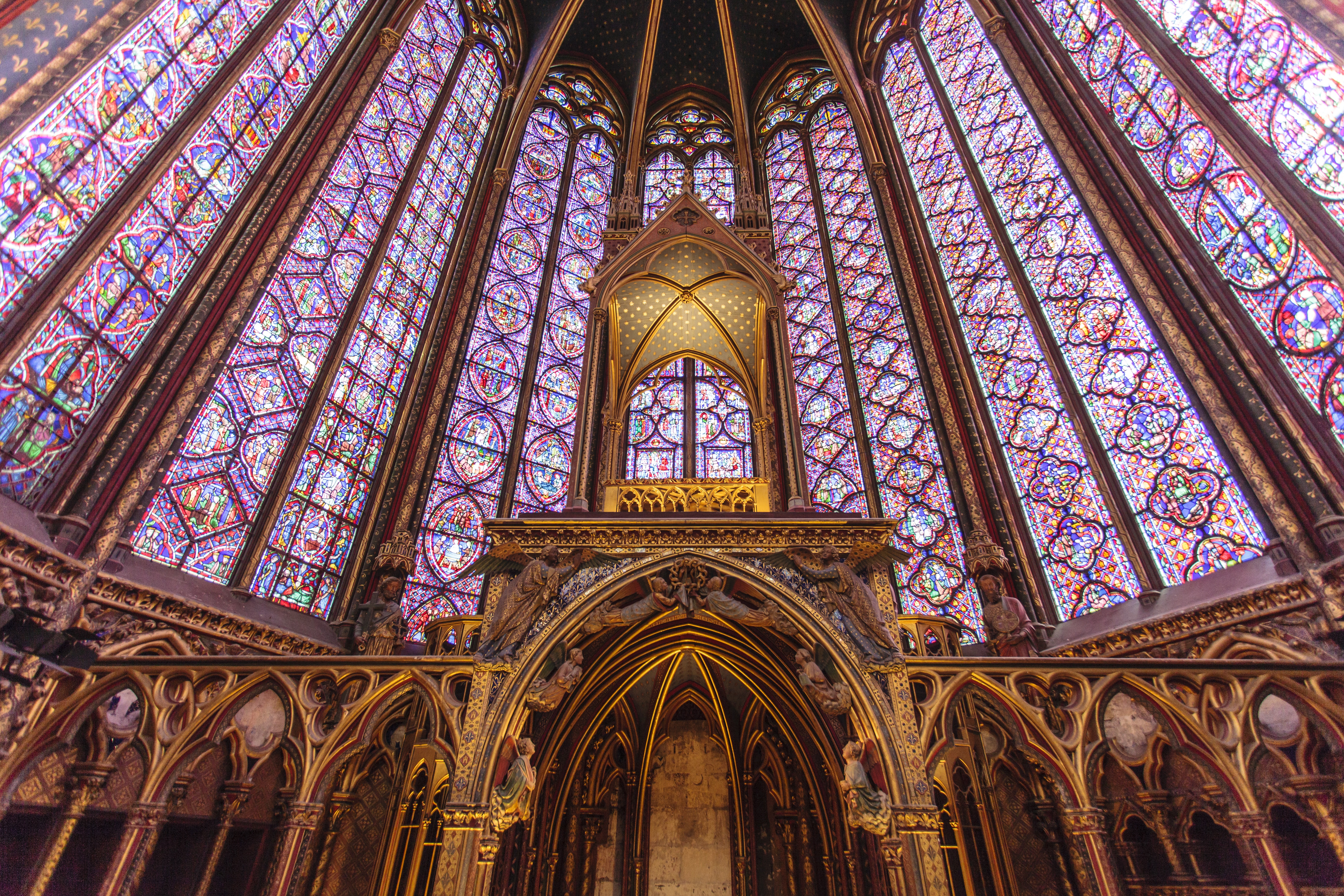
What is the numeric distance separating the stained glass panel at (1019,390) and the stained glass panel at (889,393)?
988mm

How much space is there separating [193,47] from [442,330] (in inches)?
179

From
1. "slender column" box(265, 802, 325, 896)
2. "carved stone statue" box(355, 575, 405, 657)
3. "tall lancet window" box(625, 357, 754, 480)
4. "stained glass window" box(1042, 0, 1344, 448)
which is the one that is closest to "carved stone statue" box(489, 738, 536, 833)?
"slender column" box(265, 802, 325, 896)

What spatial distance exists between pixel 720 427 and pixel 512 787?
7.71m

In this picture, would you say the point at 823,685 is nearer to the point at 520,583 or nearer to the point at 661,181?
the point at 520,583

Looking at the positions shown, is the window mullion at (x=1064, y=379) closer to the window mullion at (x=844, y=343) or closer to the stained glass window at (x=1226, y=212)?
the stained glass window at (x=1226, y=212)

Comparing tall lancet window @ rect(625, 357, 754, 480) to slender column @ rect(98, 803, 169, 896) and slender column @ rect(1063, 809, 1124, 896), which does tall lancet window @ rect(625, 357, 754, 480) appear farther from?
slender column @ rect(98, 803, 169, 896)

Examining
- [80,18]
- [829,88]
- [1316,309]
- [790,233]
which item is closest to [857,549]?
[1316,309]

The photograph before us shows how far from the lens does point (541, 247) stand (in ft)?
43.1

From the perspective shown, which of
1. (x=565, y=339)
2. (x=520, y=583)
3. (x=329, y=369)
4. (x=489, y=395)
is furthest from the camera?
(x=565, y=339)

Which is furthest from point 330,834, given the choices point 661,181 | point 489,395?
point 661,181

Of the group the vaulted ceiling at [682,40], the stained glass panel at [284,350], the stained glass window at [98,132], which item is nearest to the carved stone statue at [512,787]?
the stained glass panel at [284,350]

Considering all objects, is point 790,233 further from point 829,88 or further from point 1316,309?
point 1316,309

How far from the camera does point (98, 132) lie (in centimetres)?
585

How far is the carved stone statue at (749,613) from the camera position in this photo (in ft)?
17.5
